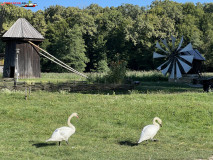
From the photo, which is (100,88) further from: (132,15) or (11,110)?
(132,15)

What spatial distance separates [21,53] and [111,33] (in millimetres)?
38841

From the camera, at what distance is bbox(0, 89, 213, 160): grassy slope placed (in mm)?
10180

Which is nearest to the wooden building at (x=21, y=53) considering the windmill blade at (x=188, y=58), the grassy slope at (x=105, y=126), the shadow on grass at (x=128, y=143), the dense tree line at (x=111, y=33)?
the grassy slope at (x=105, y=126)

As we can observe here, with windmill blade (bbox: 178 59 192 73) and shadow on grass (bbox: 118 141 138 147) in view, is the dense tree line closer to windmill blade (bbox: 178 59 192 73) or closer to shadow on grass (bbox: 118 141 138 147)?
windmill blade (bbox: 178 59 192 73)

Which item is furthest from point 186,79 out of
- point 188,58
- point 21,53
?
point 21,53

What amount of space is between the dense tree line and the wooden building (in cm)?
2459

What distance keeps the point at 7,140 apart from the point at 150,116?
674 centimetres

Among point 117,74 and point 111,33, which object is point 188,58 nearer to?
point 117,74

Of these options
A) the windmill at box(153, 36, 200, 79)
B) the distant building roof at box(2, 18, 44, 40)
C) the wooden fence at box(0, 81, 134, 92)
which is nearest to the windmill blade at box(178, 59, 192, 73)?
the windmill at box(153, 36, 200, 79)

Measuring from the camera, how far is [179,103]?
1848cm

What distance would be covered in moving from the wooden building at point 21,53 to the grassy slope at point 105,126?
15044 millimetres

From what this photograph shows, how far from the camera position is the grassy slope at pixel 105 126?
10.2 m

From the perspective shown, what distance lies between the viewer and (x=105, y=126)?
559 inches

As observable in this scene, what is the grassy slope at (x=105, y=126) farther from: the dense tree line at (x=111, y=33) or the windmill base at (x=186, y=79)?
the dense tree line at (x=111, y=33)
